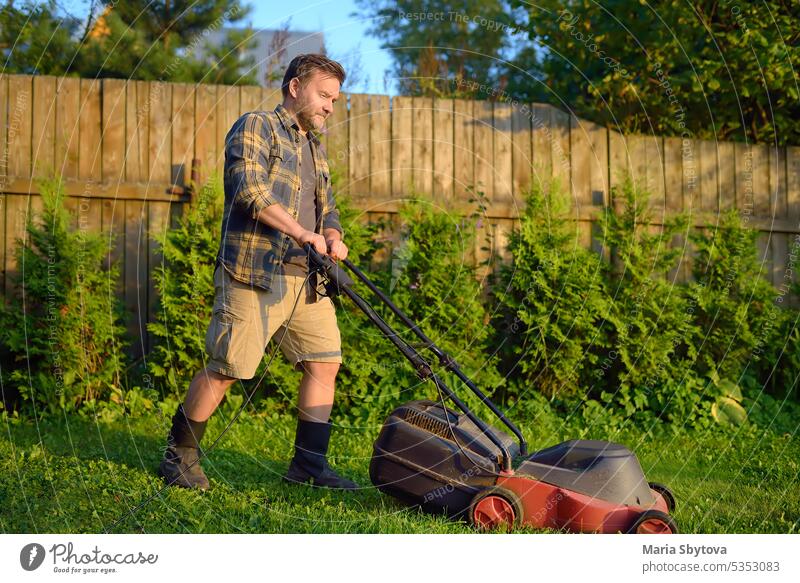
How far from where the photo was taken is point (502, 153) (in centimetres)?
764

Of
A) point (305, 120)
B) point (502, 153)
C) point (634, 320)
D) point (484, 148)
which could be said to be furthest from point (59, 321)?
point (634, 320)

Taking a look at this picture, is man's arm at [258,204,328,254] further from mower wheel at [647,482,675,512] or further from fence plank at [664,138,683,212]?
fence plank at [664,138,683,212]

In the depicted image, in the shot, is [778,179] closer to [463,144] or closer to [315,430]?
[463,144]

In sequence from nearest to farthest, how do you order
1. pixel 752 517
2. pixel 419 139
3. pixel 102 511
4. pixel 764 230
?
pixel 102 511 < pixel 752 517 < pixel 419 139 < pixel 764 230

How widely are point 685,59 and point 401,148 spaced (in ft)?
8.83

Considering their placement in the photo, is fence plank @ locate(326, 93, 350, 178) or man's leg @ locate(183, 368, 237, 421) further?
fence plank @ locate(326, 93, 350, 178)

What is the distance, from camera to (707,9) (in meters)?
7.50

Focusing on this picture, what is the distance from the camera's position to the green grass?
377cm

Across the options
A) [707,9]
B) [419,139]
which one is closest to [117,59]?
[419,139]

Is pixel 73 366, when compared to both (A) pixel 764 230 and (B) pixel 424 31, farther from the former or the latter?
(B) pixel 424 31

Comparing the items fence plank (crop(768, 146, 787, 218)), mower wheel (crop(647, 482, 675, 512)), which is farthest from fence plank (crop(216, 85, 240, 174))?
fence plank (crop(768, 146, 787, 218))

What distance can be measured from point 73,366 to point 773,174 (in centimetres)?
638

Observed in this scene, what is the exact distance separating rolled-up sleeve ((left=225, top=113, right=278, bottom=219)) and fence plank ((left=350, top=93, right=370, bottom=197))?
122 inches

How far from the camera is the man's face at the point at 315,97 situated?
416 cm
